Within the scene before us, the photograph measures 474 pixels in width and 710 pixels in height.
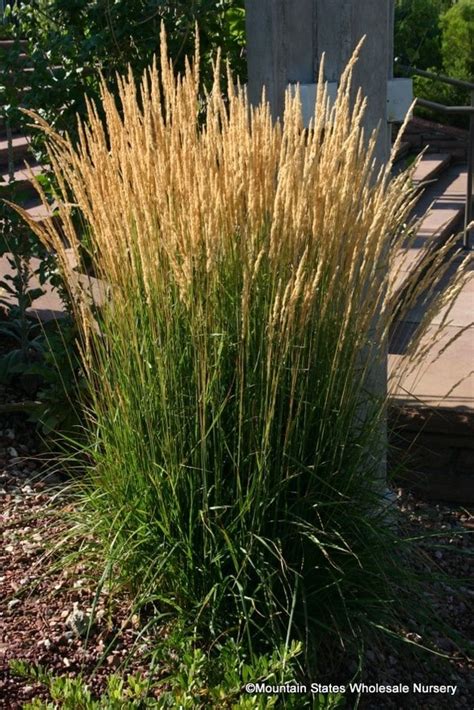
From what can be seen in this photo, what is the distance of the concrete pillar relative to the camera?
10.4 feet

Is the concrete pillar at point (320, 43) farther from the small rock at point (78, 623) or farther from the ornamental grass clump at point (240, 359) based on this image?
the small rock at point (78, 623)

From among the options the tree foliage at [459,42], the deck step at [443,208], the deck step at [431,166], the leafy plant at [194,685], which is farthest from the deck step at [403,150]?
the leafy plant at [194,685]

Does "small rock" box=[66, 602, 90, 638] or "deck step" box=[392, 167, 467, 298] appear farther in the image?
"deck step" box=[392, 167, 467, 298]

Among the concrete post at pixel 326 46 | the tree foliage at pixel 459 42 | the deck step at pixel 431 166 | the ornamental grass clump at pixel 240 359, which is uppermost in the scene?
the concrete post at pixel 326 46

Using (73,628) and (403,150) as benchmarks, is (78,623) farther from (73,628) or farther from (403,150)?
(403,150)

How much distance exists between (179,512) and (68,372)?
143 cm

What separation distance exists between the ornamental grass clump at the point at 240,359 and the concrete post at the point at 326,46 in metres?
0.46

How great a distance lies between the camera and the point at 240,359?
2.47 meters

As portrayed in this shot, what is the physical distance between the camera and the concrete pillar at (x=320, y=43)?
3.16m

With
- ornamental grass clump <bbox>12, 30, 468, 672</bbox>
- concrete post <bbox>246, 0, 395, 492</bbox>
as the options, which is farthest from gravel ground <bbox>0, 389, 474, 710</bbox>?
concrete post <bbox>246, 0, 395, 492</bbox>

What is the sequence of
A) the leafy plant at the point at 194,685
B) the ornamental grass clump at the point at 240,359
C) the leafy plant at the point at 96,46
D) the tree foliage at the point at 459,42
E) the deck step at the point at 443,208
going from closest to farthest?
the leafy plant at the point at 194,685
the ornamental grass clump at the point at 240,359
the leafy plant at the point at 96,46
the deck step at the point at 443,208
the tree foliage at the point at 459,42

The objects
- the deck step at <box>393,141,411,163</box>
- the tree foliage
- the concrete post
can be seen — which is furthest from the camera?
the tree foliage

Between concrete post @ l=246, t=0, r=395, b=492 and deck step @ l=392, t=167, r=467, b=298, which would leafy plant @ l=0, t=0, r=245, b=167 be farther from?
deck step @ l=392, t=167, r=467, b=298

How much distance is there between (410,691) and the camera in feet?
9.18
